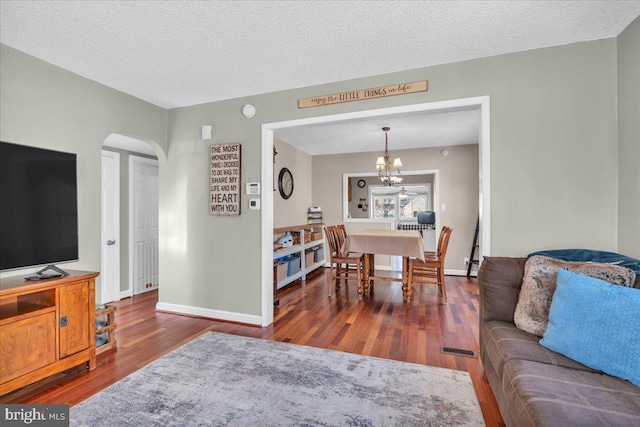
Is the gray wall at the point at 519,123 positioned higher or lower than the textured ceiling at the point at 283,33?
lower

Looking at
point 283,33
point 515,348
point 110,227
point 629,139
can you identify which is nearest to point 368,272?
point 515,348

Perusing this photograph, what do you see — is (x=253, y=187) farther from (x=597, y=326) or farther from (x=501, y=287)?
(x=597, y=326)

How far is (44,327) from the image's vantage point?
202 cm

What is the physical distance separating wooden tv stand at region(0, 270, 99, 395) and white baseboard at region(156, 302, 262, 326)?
4.01 feet

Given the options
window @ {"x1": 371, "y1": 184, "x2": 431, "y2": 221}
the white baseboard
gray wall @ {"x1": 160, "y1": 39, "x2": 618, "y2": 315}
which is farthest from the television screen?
window @ {"x1": 371, "y1": 184, "x2": 431, "y2": 221}

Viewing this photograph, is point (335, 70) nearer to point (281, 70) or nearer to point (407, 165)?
point (281, 70)

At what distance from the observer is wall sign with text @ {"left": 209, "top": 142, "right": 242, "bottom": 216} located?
10.9 feet

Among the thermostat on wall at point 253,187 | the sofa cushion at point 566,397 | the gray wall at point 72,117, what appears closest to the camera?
the sofa cushion at point 566,397

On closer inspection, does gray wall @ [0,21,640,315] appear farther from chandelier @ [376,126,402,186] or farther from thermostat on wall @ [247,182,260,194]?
chandelier @ [376,126,402,186]

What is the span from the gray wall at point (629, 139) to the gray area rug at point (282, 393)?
4.90 feet

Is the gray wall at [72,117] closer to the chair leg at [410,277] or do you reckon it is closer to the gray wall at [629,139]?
the chair leg at [410,277]

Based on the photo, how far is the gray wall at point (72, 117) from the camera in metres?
2.27

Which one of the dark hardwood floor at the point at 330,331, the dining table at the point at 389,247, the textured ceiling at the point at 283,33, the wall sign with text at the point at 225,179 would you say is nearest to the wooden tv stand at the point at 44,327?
the dark hardwood floor at the point at 330,331

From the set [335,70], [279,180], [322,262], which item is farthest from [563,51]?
[322,262]
